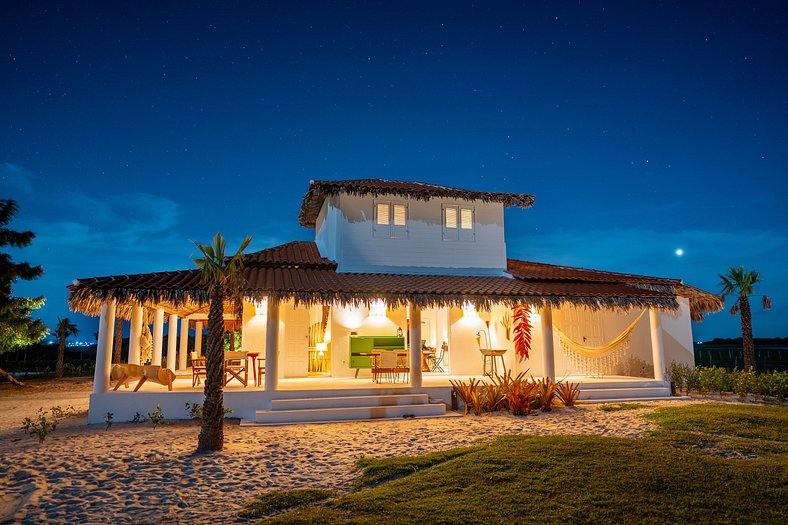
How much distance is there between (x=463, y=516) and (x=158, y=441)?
583 cm

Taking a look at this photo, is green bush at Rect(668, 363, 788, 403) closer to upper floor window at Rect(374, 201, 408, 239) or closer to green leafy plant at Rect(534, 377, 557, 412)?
green leafy plant at Rect(534, 377, 557, 412)

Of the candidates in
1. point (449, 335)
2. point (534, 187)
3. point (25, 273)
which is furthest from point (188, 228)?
point (449, 335)

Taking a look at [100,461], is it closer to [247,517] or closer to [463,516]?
[247,517]

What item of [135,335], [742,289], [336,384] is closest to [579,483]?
[336,384]

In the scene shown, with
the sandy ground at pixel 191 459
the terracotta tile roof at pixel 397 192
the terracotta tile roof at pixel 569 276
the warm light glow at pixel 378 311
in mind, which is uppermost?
the terracotta tile roof at pixel 397 192

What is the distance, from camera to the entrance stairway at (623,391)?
41.1 feet

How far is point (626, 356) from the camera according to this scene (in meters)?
15.5

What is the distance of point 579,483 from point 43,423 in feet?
27.0

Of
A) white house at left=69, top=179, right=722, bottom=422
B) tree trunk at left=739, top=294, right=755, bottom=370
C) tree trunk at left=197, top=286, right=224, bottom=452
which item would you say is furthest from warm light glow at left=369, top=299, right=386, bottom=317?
tree trunk at left=739, top=294, right=755, bottom=370

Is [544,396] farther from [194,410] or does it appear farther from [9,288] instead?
[9,288]

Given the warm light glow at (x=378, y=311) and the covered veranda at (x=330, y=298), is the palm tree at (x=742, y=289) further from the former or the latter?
the warm light glow at (x=378, y=311)

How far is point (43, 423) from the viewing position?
8398 millimetres

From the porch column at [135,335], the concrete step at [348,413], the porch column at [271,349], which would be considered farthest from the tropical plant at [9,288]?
the concrete step at [348,413]

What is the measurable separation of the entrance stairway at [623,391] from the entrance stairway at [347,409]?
3.95 meters
